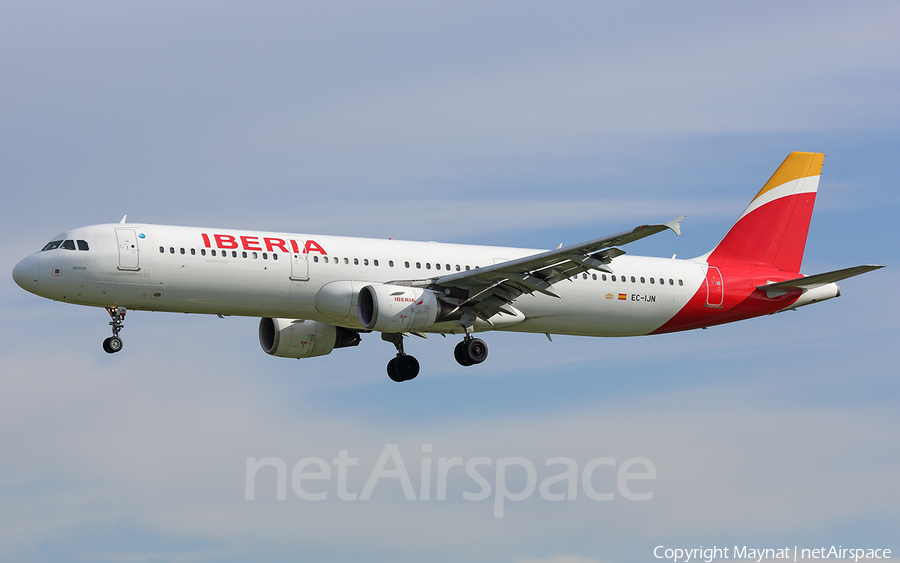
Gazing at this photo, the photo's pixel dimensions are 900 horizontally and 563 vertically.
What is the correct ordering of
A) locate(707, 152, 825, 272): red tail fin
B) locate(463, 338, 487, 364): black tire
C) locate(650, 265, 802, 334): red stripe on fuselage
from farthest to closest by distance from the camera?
1. locate(707, 152, 825, 272): red tail fin
2. locate(650, 265, 802, 334): red stripe on fuselage
3. locate(463, 338, 487, 364): black tire

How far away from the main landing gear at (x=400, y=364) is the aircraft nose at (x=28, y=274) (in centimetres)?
1248

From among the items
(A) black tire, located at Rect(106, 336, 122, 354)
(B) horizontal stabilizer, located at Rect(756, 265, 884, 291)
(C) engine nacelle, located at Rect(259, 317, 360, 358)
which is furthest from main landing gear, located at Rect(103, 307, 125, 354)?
(B) horizontal stabilizer, located at Rect(756, 265, 884, 291)

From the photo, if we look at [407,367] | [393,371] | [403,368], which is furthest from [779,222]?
[393,371]

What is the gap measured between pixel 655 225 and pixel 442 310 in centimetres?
916

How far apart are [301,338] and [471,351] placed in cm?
638

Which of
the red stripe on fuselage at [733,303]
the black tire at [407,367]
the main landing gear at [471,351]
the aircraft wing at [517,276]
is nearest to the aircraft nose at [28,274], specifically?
the aircraft wing at [517,276]

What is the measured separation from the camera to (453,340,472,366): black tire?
124ft

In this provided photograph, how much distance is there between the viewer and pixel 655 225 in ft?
96.4

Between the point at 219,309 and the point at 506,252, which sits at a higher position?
the point at 506,252

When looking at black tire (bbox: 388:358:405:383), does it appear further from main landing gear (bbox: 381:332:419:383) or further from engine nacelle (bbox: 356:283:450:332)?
engine nacelle (bbox: 356:283:450:332)

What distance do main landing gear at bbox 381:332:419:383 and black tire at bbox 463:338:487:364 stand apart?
11.5 ft

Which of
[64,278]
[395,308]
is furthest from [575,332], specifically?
[64,278]

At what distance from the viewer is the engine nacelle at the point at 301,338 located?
130 ft

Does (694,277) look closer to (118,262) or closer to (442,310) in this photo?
(442,310)
